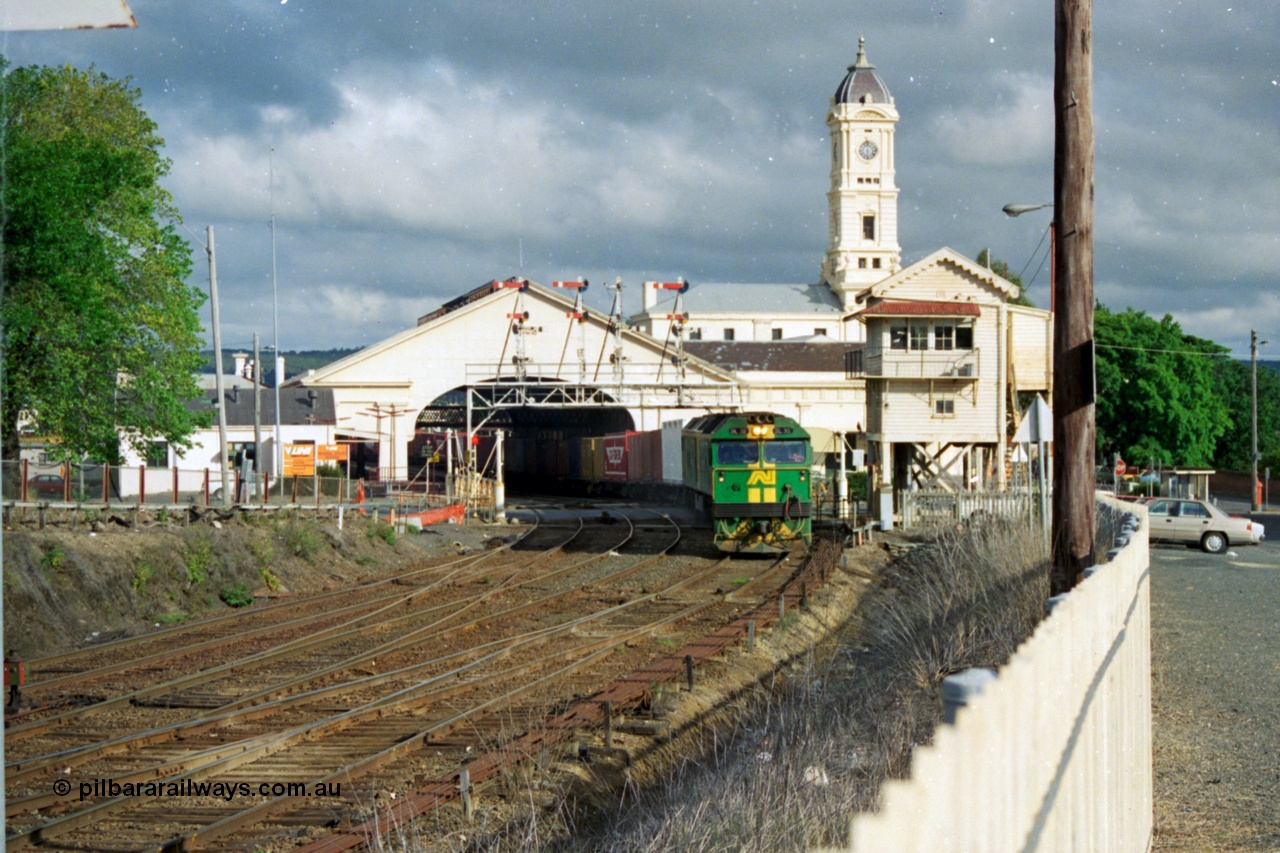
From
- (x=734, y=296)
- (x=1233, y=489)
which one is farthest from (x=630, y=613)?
(x=734, y=296)

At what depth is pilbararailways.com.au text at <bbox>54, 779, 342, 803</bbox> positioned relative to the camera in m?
9.08

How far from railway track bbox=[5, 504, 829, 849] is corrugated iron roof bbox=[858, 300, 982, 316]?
16570mm

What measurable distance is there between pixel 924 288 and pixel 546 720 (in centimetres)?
2767

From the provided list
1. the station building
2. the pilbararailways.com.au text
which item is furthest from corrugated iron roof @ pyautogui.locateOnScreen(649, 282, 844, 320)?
the pilbararailways.com.au text

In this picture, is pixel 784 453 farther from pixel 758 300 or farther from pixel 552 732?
pixel 758 300

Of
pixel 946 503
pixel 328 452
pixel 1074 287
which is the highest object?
pixel 1074 287

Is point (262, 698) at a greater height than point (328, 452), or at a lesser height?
lesser

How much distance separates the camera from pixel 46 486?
85.3ft

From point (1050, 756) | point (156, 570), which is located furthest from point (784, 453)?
point (1050, 756)

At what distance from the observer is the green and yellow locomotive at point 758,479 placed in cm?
2745

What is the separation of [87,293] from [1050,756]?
27.8 m

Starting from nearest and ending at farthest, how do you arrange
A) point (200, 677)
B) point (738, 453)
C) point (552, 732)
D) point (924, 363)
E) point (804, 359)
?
1. point (552, 732)
2. point (200, 677)
3. point (738, 453)
4. point (924, 363)
5. point (804, 359)

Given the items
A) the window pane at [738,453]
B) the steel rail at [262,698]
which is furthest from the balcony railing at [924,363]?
the steel rail at [262,698]

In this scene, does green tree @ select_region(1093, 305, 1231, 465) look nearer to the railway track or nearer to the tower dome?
the tower dome
